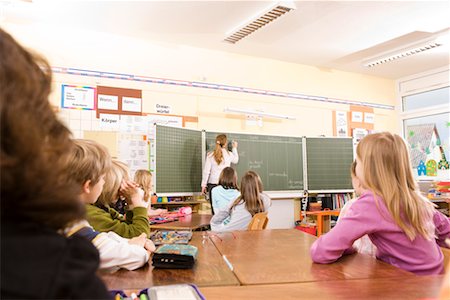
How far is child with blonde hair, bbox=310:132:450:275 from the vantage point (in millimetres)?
1413

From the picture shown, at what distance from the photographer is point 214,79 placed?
5.14 meters

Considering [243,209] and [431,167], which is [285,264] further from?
[431,167]

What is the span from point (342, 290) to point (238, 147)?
4.15 meters

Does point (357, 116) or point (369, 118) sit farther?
point (369, 118)

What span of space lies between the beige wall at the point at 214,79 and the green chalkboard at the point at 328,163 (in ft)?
0.87

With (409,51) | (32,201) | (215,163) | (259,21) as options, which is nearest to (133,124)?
(215,163)

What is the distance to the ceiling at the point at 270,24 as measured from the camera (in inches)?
148

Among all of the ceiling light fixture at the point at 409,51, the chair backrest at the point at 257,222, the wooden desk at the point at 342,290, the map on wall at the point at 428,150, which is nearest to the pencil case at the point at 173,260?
the wooden desk at the point at 342,290

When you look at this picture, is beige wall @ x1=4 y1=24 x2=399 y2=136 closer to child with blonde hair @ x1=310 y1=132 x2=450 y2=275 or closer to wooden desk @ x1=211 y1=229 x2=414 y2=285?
wooden desk @ x1=211 y1=229 x2=414 y2=285

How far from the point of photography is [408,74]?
6.39m

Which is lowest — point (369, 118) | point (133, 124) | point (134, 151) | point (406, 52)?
point (134, 151)

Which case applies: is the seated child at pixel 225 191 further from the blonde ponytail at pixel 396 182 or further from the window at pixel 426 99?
the window at pixel 426 99

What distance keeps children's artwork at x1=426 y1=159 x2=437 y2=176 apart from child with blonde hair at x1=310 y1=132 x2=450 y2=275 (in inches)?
209

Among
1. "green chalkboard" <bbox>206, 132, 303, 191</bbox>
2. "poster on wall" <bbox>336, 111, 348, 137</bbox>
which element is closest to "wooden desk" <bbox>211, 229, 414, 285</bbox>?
"green chalkboard" <bbox>206, 132, 303, 191</bbox>
